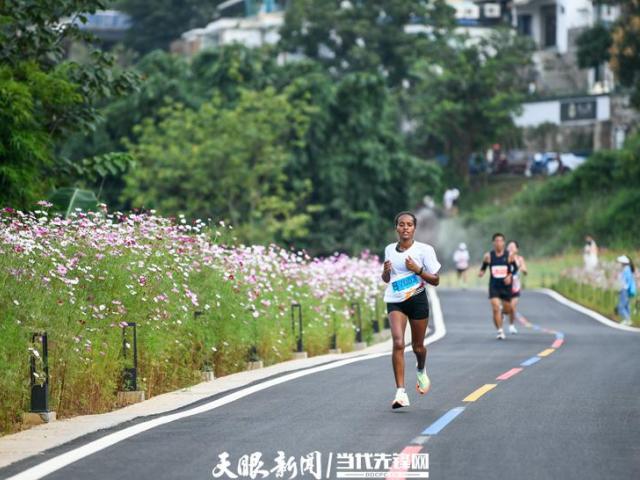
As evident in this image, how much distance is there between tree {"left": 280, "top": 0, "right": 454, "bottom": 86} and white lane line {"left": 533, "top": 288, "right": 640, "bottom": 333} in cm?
2913

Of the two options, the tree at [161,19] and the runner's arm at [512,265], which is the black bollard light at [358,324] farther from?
the tree at [161,19]

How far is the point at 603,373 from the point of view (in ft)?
70.3

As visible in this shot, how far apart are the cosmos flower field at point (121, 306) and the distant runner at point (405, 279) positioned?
9.87 feet

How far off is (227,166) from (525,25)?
102ft

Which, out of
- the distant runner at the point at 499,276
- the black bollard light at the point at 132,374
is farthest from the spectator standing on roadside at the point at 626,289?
the black bollard light at the point at 132,374

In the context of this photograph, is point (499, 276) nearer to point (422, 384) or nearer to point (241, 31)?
point (422, 384)

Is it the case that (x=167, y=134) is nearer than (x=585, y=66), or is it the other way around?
(x=167, y=134)

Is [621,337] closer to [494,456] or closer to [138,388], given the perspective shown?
[138,388]

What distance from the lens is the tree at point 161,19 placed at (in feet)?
351

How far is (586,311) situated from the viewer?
158 feet

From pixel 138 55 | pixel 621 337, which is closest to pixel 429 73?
pixel 138 55

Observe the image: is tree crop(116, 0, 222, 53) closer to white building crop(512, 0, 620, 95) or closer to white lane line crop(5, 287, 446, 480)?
white building crop(512, 0, 620, 95)

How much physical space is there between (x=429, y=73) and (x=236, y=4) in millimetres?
25448

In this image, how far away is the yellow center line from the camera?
1739 cm
